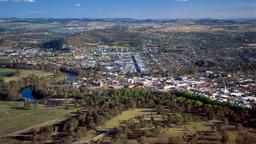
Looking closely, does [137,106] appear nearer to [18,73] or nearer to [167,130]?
[167,130]

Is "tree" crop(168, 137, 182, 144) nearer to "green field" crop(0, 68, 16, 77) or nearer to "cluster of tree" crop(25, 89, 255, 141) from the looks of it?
"cluster of tree" crop(25, 89, 255, 141)

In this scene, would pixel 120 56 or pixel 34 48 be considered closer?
pixel 120 56

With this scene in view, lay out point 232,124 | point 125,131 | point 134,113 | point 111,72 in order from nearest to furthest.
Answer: point 125,131 → point 232,124 → point 134,113 → point 111,72

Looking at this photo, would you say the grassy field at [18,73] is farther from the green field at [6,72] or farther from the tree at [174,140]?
the tree at [174,140]

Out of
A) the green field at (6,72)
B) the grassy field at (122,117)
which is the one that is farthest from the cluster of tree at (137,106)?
the green field at (6,72)

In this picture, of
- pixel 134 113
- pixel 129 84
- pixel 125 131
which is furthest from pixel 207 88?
pixel 125 131

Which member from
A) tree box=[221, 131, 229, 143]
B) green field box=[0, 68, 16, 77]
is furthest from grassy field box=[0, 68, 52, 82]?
tree box=[221, 131, 229, 143]

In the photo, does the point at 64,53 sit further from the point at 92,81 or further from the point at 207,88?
the point at 207,88
